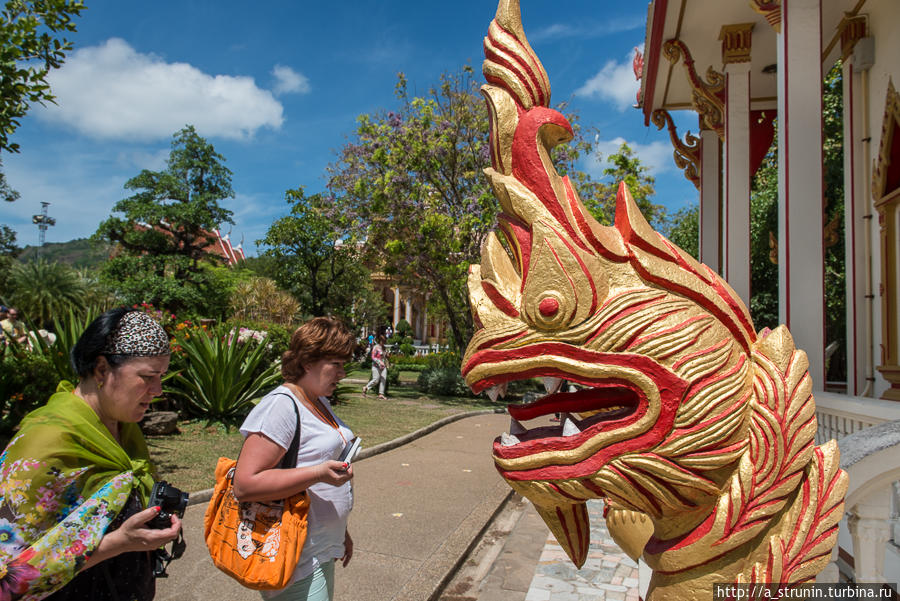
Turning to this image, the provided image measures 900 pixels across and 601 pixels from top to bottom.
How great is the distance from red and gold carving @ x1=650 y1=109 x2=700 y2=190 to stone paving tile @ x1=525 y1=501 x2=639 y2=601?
5.74 meters

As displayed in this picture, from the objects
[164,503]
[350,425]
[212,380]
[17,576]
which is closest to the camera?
[17,576]

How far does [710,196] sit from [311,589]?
7.23 meters

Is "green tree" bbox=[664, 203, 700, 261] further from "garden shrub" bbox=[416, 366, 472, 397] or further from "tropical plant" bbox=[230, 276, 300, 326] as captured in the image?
"tropical plant" bbox=[230, 276, 300, 326]

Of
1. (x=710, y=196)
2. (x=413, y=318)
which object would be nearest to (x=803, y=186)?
(x=710, y=196)

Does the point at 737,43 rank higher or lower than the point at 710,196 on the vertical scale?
higher

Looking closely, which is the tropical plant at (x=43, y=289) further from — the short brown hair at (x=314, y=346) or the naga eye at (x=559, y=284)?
the naga eye at (x=559, y=284)

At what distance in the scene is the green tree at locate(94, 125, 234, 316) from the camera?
23.5m

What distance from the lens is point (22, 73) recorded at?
360 centimetres

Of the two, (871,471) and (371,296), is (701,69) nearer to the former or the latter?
(871,471)

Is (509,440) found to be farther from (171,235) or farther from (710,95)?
(171,235)

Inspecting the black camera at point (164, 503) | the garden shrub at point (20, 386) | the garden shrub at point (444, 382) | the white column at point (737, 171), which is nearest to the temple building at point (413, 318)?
the garden shrub at point (444, 382)

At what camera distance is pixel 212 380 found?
802 centimetres

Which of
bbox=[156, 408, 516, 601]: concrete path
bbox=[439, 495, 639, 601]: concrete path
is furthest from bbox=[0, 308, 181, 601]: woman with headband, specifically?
bbox=[439, 495, 639, 601]: concrete path

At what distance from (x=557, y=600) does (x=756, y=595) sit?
9.29 feet
